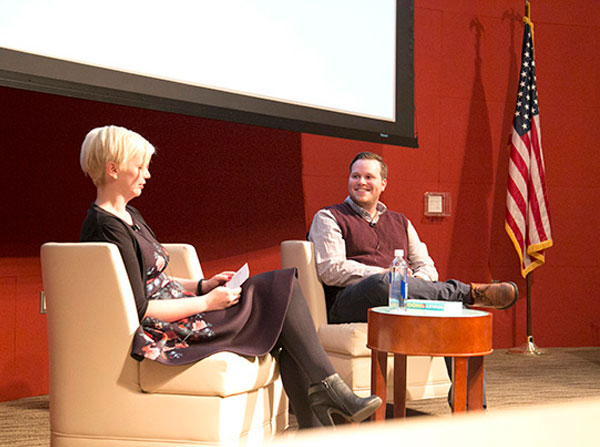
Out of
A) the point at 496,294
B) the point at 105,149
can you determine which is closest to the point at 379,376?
the point at 496,294

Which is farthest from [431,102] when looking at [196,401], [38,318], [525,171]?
[196,401]

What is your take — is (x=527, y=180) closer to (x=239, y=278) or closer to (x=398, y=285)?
(x=398, y=285)

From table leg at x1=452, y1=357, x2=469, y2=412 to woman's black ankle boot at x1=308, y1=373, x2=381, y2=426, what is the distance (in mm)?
344

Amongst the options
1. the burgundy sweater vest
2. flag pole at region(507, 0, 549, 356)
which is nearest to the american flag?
flag pole at region(507, 0, 549, 356)

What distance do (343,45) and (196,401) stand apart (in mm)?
2524

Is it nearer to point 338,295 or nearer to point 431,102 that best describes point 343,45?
point 431,102

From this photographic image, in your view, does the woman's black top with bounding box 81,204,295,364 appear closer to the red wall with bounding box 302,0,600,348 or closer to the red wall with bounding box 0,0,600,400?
the red wall with bounding box 0,0,600,400

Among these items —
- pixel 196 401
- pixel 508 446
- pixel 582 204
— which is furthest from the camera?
pixel 582 204

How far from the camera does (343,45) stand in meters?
3.87

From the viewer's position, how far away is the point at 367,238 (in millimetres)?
3312

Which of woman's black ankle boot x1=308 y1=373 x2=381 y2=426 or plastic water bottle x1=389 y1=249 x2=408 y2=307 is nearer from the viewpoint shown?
woman's black ankle boot x1=308 y1=373 x2=381 y2=426

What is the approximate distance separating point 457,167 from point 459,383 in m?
2.80

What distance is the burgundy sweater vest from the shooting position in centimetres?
329

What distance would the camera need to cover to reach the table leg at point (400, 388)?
2554mm
